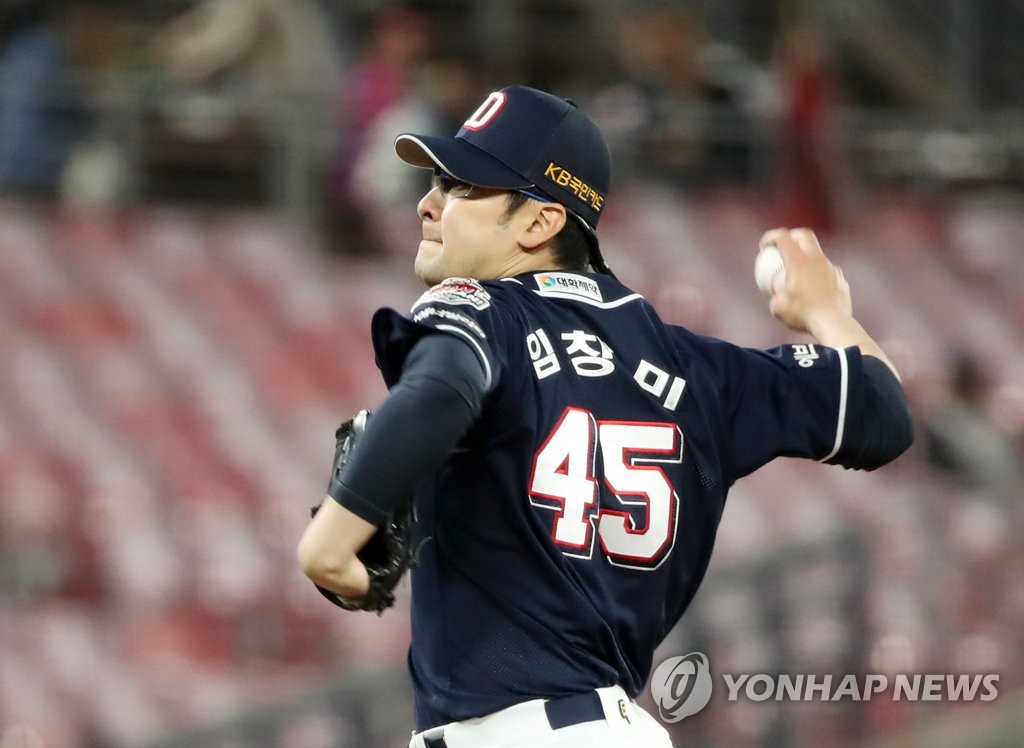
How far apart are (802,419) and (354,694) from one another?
124 inches

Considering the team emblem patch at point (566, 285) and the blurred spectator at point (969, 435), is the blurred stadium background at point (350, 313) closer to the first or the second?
the blurred spectator at point (969, 435)

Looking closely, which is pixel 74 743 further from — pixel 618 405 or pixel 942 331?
pixel 942 331

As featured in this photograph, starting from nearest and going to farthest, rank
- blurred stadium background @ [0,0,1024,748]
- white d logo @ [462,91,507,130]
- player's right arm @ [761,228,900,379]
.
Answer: white d logo @ [462,91,507,130]
player's right arm @ [761,228,900,379]
blurred stadium background @ [0,0,1024,748]

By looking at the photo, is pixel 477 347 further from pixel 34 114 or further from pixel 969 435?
pixel 34 114

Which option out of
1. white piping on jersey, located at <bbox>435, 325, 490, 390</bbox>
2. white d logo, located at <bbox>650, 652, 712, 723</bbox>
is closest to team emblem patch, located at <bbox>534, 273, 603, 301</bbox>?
white piping on jersey, located at <bbox>435, 325, 490, 390</bbox>

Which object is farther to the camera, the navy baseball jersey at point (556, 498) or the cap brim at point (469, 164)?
the cap brim at point (469, 164)

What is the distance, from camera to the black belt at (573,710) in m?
2.93

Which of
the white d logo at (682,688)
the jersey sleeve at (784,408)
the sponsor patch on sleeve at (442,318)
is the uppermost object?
the sponsor patch on sleeve at (442,318)

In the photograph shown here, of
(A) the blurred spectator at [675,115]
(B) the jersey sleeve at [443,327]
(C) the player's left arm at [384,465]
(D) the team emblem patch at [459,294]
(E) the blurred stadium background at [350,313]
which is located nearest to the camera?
(C) the player's left arm at [384,465]

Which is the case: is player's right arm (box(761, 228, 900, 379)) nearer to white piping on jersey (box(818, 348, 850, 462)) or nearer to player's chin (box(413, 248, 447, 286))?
white piping on jersey (box(818, 348, 850, 462))

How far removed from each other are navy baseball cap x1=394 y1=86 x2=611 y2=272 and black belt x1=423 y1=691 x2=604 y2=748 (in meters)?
0.78

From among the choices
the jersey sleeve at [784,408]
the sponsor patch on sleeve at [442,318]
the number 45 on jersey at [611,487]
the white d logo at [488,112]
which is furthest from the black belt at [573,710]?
the white d logo at [488,112]

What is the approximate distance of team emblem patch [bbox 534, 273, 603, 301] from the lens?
307 centimetres

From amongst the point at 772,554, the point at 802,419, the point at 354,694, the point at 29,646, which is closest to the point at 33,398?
the point at 29,646
